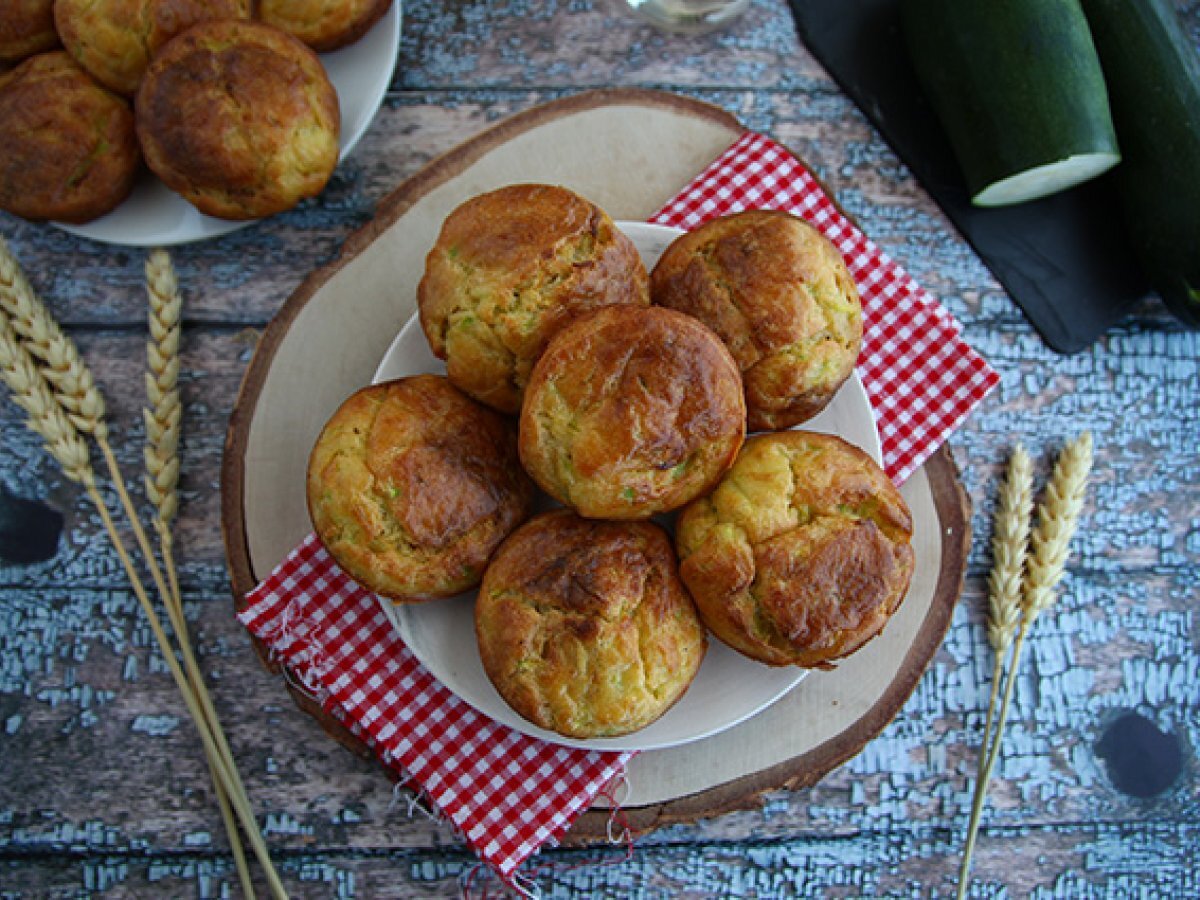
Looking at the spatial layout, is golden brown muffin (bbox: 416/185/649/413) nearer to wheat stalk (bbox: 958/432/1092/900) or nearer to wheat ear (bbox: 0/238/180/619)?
wheat ear (bbox: 0/238/180/619)

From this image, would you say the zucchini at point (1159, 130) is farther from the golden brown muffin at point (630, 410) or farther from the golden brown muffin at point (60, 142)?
the golden brown muffin at point (60, 142)

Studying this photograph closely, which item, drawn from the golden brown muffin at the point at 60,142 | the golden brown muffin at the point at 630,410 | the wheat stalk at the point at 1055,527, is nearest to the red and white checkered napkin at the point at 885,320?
the wheat stalk at the point at 1055,527

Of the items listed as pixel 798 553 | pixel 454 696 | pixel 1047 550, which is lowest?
pixel 454 696

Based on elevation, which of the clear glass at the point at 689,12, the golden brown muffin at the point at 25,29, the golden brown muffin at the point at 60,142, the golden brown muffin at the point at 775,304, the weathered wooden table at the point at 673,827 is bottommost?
the weathered wooden table at the point at 673,827

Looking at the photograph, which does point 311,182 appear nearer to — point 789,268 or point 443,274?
point 443,274

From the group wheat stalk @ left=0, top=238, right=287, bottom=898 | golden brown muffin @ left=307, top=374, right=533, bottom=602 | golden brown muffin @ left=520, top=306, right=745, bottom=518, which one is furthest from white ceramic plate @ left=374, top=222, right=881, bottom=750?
wheat stalk @ left=0, top=238, right=287, bottom=898

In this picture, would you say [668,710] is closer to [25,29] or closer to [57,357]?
[57,357]

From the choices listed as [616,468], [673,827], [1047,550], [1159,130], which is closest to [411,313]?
[616,468]
